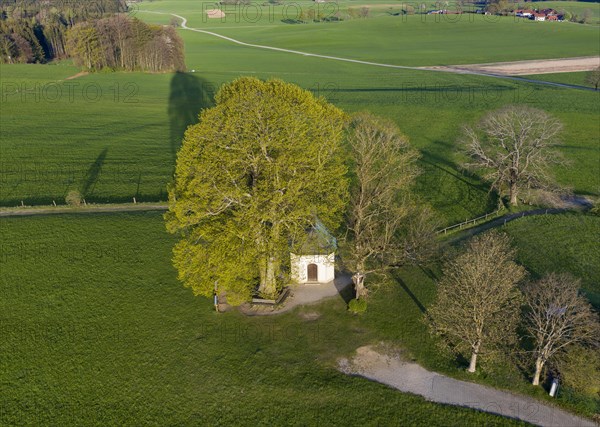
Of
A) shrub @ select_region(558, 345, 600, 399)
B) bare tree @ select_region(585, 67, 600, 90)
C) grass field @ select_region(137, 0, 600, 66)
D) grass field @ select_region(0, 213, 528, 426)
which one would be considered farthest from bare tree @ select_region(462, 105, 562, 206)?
grass field @ select_region(137, 0, 600, 66)

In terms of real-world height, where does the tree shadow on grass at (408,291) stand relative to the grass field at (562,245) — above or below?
below

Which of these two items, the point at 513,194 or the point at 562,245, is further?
the point at 513,194

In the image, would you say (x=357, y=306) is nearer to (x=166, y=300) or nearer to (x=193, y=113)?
(x=166, y=300)

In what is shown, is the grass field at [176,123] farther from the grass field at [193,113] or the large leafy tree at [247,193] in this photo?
the large leafy tree at [247,193]

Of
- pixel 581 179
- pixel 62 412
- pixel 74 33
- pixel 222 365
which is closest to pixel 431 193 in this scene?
pixel 581 179

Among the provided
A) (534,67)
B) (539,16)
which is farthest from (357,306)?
(539,16)

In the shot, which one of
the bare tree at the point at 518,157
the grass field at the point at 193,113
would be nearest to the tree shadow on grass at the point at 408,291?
the grass field at the point at 193,113

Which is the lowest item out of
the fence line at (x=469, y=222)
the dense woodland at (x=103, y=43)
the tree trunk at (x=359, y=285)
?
the tree trunk at (x=359, y=285)

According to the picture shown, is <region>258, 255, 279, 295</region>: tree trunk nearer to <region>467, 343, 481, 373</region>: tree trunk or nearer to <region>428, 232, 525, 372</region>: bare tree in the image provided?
<region>428, 232, 525, 372</region>: bare tree
